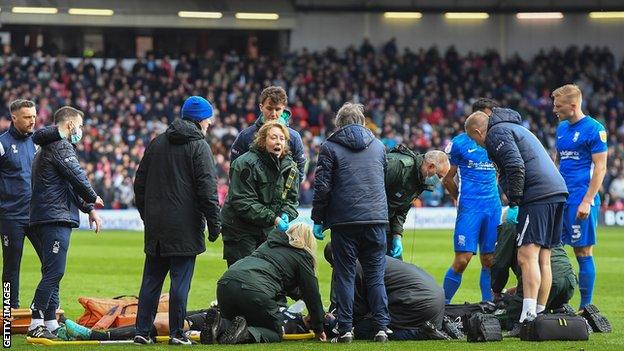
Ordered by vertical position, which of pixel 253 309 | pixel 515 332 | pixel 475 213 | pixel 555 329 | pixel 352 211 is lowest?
pixel 515 332

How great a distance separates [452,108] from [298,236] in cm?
3573

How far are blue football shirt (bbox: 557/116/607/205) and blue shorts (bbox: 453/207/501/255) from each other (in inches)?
43.7

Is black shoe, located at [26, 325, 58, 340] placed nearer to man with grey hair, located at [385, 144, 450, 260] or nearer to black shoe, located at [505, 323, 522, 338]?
man with grey hair, located at [385, 144, 450, 260]

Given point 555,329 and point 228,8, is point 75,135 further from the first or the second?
point 228,8

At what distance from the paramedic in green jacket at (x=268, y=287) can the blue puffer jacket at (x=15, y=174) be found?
2718mm

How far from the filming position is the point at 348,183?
36.4 feet

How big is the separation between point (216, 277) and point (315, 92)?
27.0 metres

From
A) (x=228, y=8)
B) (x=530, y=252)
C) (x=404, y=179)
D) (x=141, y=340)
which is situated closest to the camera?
(x=141, y=340)

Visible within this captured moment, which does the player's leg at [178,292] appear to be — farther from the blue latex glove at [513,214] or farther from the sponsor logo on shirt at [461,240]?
the sponsor logo on shirt at [461,240]

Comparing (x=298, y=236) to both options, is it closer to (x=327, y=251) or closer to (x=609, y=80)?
(x=327, y=251)

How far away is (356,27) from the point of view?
5206 centimetres

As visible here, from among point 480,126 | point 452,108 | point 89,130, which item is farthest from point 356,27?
point 480,126

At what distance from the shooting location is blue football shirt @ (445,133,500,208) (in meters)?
14.0

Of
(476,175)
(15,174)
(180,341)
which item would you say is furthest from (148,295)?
(476,175)
